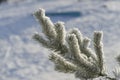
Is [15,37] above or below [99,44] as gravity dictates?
above

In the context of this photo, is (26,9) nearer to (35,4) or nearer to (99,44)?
(35,4)

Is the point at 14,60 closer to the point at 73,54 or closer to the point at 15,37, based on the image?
the point at 15,37

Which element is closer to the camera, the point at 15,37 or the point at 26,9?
the point at 15,37

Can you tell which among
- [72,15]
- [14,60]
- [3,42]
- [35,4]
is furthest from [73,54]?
[35,4]

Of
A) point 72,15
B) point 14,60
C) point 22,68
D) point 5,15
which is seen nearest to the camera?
point 22,68

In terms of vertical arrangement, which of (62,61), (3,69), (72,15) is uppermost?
(72,15)

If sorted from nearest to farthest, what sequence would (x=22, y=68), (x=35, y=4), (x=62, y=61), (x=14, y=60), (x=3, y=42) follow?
(x=62, y=61)
(x=22, y=68)
(x=14, y=60)
(x=3, y=42)
(x=35, y=4)
